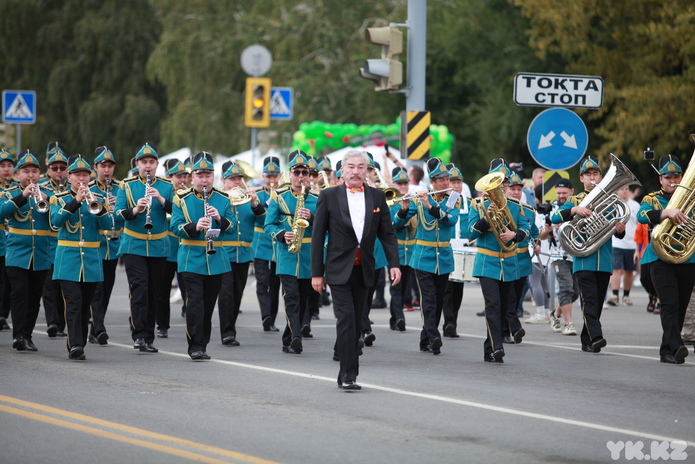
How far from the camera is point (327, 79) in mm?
43219

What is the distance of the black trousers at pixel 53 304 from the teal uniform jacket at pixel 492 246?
198 inches

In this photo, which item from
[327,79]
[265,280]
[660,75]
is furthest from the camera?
[327,79]

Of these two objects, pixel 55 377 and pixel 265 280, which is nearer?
pixel 55 377

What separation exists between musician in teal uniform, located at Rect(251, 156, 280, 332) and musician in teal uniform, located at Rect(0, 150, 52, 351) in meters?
2.85

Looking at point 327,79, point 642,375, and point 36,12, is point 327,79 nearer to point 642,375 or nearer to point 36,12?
point 36,12

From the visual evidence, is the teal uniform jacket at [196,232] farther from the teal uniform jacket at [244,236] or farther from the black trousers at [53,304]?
the black trousers at [53,304]

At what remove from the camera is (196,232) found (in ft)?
40.9

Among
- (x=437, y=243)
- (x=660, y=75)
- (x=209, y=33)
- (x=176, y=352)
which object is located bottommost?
(x=176, y=352)

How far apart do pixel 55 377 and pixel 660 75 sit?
17.3 meters

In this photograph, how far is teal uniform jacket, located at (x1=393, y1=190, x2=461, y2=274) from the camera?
14039 millimetres

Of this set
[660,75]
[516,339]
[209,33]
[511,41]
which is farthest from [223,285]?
[209,33]

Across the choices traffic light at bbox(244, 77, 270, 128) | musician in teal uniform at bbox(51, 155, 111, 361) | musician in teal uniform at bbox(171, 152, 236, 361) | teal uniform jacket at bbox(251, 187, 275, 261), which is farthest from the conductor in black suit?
traffic light at bbox(244, 77, 270, 128)

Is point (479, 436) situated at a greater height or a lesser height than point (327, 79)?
lesser

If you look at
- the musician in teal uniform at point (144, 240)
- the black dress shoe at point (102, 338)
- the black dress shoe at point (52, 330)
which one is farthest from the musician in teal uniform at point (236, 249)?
the black dress shoe at point (52, 330)
